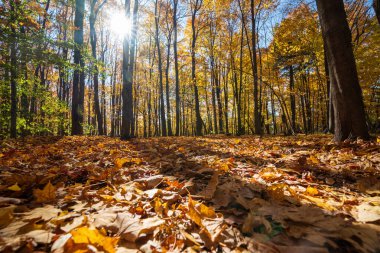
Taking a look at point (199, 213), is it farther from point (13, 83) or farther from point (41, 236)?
point (13, 83)

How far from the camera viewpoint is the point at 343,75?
13.0ft

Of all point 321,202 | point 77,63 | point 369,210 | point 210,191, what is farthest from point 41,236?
point 77,63

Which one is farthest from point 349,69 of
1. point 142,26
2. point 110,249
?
point 142,26

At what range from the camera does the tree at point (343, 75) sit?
3898mm

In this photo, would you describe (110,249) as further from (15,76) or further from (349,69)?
(15,76)

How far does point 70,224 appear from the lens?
3.93ft

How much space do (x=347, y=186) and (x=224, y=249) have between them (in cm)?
156

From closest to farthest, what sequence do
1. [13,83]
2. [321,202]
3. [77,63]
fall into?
[321,202] → [13,83] → [77,63]

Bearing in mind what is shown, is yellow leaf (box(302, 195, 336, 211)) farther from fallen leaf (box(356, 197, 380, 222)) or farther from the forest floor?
fallen leaf (box(356, 197, 380, 222))

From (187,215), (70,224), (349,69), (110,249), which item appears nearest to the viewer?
(110,249)

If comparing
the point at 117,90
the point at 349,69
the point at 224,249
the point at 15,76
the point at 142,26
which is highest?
the point at 142,26

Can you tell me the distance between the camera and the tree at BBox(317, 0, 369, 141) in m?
3.90

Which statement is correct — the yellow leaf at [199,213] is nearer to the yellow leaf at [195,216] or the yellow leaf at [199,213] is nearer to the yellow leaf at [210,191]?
the yellow leaf at [195,216]

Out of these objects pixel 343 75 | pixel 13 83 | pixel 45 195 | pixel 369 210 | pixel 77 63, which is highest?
pixel 77 63
